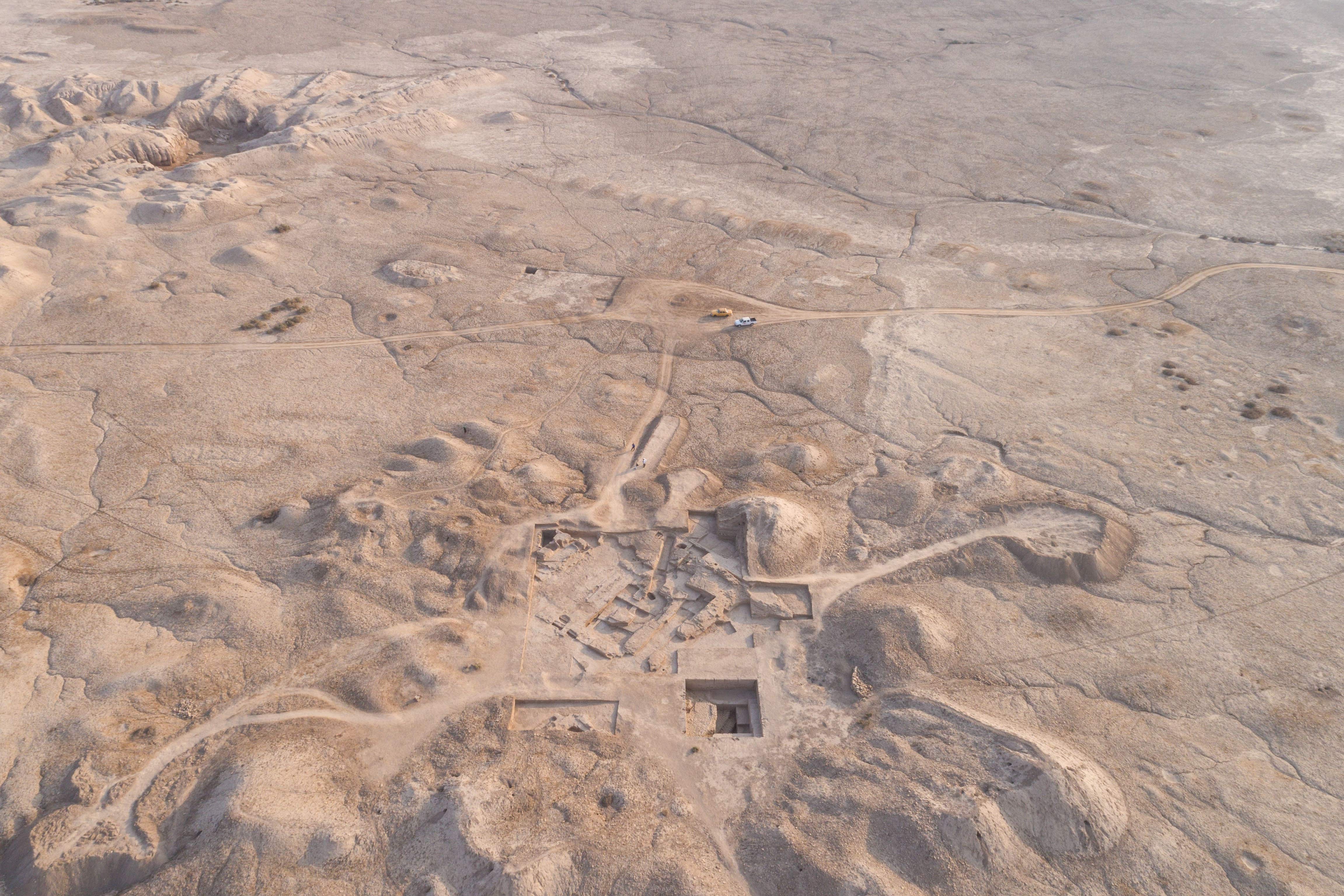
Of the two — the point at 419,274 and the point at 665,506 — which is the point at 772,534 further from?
the point at 419,274

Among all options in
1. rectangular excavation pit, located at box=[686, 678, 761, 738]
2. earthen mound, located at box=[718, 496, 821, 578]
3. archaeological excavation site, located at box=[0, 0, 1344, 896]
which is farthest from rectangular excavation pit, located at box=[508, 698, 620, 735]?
earthen mound, located at box=[718, 496, 821, 578]

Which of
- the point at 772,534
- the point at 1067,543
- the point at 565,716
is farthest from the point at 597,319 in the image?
the point at 1067,543

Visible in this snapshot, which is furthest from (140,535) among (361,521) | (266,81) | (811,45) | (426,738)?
(811,45)

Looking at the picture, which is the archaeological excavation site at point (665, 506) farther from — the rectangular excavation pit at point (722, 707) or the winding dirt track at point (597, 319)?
the winding dirt track at point (597, 319)

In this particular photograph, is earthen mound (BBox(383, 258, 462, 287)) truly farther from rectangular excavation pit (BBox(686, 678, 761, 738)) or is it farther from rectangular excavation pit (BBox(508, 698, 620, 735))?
rectangular excavation pit (BBox(686, 678, 761, 738))

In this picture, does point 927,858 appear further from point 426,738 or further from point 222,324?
point 222,324

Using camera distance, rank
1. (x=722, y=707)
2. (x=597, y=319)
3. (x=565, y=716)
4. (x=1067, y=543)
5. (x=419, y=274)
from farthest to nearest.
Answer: (x=419, y=274), (x=597, y=319), (x=1067, y=543), (x=722, y=707), (x=565, y=716)

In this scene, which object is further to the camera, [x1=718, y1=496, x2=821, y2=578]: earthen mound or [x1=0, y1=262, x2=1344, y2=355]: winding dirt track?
[x1=0, y1=262, x2=1344, y2=355]: winding dirt track
